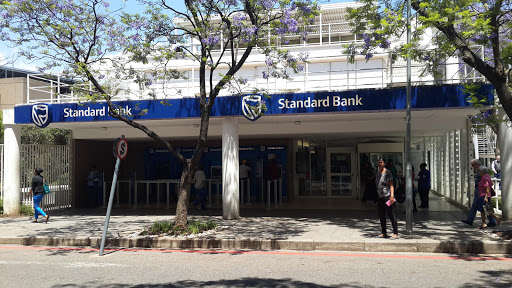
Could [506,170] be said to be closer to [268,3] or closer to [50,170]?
[268,3]

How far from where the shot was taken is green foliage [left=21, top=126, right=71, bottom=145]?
29.9m

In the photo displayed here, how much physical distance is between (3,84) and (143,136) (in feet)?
92.5

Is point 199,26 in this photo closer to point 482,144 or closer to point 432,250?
point 432,250

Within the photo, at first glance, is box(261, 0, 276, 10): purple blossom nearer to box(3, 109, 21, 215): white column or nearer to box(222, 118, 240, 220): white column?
Result: box(222, 118, 240, 220): white column

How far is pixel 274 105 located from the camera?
12.7m

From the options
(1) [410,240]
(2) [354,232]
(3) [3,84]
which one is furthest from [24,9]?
(3) [3,84]

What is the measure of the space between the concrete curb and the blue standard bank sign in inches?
135

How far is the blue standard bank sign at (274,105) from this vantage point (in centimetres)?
1148

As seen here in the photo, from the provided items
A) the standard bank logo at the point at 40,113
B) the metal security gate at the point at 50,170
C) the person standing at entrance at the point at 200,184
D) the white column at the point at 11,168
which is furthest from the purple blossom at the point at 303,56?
the metal security gate at the point at 50,170

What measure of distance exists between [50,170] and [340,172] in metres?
11.7

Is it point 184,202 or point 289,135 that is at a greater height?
point 289,135

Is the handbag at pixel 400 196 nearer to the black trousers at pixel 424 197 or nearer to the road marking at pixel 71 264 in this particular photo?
the black trousers at pixel 424 197


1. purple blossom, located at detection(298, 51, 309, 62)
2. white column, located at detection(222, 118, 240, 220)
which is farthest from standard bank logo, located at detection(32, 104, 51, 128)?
purple blossom, located at detection(298, 51, 309, 62)

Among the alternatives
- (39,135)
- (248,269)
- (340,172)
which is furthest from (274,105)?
(39,135)
